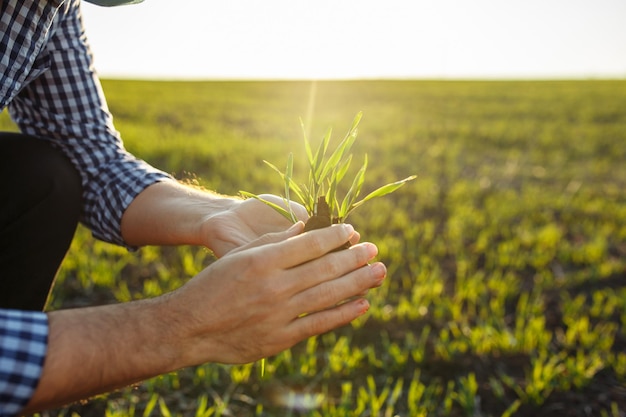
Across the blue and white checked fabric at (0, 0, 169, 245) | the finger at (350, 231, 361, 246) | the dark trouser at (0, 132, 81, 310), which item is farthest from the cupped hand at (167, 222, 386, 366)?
the dark trouser at (0, 132, 81, 310)

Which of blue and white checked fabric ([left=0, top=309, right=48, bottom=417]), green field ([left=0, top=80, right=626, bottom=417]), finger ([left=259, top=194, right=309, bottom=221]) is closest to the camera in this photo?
blue and white checked fabric ([left=0, top=309, right=48, bottom=417])

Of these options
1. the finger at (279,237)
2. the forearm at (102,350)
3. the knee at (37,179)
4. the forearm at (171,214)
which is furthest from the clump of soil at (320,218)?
the knee at (37,179)

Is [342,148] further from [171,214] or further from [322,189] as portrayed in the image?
[171,214]

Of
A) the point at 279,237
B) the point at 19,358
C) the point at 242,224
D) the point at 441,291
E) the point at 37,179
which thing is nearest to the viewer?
the point at 19,358

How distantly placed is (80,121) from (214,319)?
1081mm

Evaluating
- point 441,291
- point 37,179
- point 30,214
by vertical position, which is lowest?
point 441,291

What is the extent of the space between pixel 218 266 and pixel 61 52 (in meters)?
1.12

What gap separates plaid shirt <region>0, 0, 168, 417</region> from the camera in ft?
5.26

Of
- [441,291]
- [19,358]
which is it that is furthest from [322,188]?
[441,291]

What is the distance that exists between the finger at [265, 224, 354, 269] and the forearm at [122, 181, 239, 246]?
0.47 m

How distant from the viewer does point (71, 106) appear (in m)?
1.85

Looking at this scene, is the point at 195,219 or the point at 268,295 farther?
the point at 195,219

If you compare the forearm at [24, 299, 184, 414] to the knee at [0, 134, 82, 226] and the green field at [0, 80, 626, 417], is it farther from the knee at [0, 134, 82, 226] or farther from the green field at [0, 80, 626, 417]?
the knee at [0, 134, 82, 226]

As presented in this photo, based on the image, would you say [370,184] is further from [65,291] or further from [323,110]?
[323,110]
